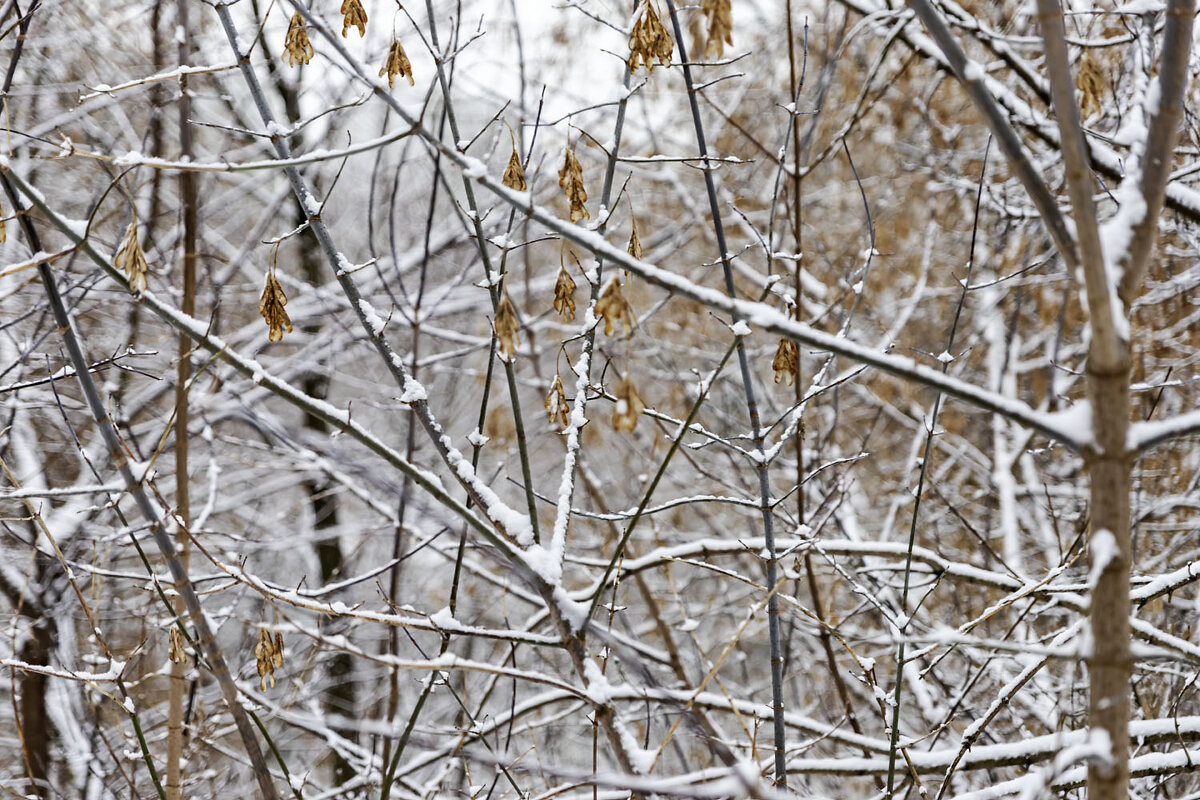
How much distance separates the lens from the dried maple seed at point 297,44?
1.28 m

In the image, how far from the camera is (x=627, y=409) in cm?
106

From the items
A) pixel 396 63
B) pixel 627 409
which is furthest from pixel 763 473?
pixel 396 63

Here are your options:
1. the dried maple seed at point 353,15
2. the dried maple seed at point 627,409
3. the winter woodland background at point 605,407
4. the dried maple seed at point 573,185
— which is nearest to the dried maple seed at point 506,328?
the winter woodland background at point 605,407

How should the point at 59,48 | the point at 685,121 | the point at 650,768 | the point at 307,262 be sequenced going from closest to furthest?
the point at 650,768, the point at 59,48, the point at 307,262, the point at 685,121

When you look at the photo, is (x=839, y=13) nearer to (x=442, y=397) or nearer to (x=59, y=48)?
(x=442, y=397)

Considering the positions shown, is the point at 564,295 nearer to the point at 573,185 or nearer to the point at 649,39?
the point at 573,185

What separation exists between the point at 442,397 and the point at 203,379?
2.22m

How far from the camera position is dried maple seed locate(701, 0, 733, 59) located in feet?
3.36

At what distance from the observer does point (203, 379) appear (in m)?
4.71

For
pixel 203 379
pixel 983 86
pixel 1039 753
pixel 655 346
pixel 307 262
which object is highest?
pixel 307 262

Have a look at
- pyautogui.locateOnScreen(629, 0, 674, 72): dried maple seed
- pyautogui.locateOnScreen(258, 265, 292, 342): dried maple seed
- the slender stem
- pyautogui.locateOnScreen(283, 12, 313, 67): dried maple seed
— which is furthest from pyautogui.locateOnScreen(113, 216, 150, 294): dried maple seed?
the slender stem

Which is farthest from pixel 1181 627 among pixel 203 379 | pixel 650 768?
pixel 203 379

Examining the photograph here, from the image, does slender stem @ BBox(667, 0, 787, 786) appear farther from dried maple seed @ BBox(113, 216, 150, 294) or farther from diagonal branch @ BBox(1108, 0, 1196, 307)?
dried maple seed @ BBox(113, 216, 150, 294)

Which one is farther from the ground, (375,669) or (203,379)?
(203,379)
